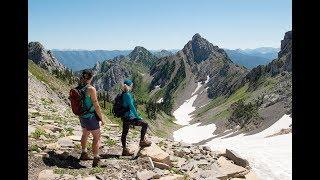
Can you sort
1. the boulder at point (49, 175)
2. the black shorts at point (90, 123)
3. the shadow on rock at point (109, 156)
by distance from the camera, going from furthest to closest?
the shadow on rock at point (109, 156), the black shorts at point (90, 123), the boulder at point (49, 175)

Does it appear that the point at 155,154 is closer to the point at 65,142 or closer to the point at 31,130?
the point at 65,142

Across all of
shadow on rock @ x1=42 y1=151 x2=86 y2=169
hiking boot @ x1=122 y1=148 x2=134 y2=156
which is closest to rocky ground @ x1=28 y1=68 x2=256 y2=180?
shadow on rock @ x1=42 y1=151 x2=86 y2=169

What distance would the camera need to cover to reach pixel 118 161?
56.7ft

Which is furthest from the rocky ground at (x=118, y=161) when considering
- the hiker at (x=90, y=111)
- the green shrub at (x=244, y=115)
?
the green shrub at (x=244, y=115)

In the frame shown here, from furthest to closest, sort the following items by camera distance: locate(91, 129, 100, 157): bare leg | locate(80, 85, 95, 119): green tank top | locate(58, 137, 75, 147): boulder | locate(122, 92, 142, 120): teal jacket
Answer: locate(58, 137, 75, 147): boulder < locate(122, 92, 142, 120): teal jacket < locate(91, 129, 100, 157): bare leg < locate(80, 85, 95, 119): green tank top

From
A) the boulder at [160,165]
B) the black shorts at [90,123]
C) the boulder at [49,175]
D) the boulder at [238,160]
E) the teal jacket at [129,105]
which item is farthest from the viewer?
the boulder at [238,160]

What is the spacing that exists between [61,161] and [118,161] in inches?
88.1

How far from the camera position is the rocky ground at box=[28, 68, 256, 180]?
15.5 metres

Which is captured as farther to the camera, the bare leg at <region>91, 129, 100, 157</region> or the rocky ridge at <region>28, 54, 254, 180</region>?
the bare leg at <region>91, 129, 100, 157</region>

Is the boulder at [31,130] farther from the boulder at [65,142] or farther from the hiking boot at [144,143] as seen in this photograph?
the hiking boot at [144,143]

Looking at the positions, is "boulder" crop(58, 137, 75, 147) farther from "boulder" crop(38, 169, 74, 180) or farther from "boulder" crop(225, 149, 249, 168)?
"boulder" crop(225, 149, 249, 168)

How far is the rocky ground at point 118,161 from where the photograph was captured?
15.5 meters

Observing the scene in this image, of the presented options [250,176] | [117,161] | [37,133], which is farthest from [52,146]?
[250,176]

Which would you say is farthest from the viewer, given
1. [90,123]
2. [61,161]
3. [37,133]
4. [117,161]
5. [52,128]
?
[52,128]
